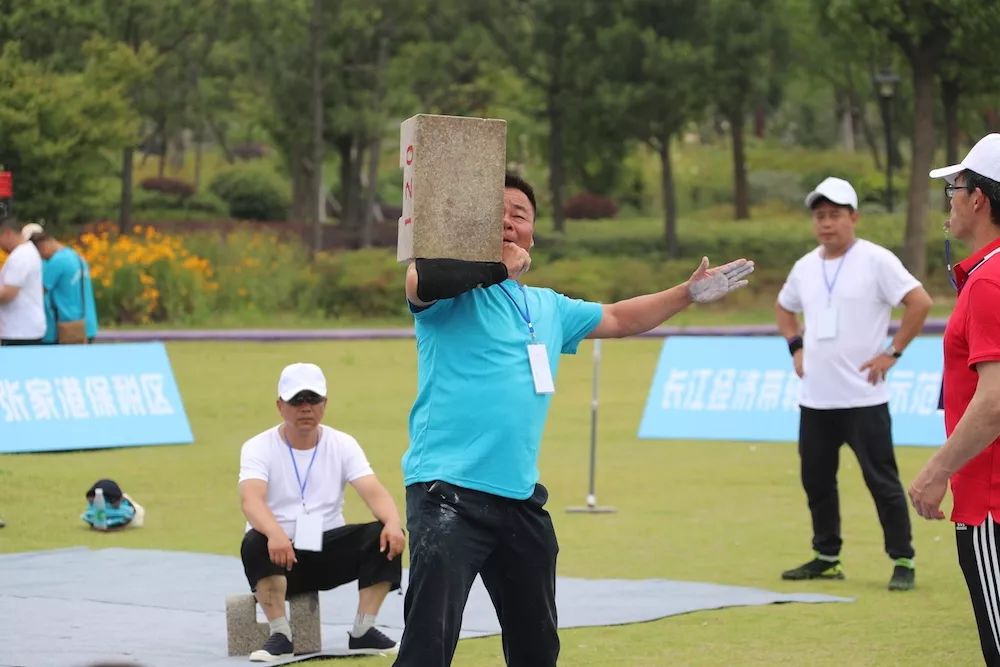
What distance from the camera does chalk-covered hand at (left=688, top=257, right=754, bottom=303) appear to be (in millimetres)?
5773

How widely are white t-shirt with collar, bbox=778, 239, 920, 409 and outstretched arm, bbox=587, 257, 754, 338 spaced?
3.80 m

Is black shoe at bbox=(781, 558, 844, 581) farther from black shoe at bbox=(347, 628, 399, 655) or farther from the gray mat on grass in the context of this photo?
black shoe at bbox=(347, 628, 399, 655)

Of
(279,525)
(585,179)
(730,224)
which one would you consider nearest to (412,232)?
(279,525)

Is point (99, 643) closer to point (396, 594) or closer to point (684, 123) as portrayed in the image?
point (396, 594)

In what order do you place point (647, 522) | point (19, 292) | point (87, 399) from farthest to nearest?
Answer: point (87, 399), point (19, 292), point (647, 522)

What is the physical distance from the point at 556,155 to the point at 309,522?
39.0m

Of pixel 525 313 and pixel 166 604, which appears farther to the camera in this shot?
pixel 166 604

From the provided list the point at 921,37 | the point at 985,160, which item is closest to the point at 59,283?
the point at 985,160

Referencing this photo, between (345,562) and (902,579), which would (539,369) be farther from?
(902,579)

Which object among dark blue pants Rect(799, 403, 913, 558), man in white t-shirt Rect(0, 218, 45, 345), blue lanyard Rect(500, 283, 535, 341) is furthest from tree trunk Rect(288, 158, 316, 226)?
blue lanyard Rect(500, 283, 535, 341)

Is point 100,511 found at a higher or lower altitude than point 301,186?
lower

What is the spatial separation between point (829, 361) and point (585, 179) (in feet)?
171

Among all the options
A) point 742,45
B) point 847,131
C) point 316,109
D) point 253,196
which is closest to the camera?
point 742,45

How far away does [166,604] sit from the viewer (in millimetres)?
8883
